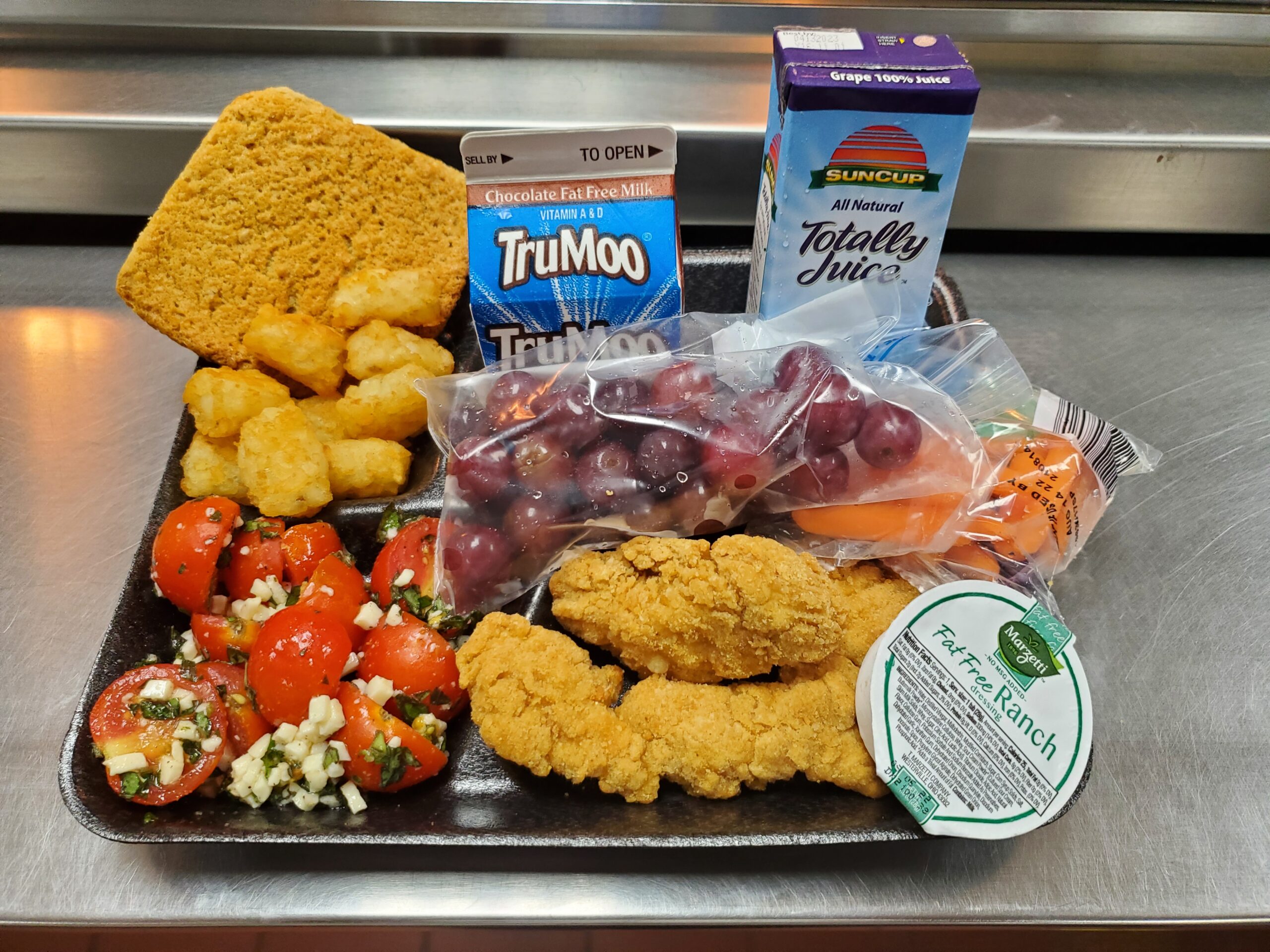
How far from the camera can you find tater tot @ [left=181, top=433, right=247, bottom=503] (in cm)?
135

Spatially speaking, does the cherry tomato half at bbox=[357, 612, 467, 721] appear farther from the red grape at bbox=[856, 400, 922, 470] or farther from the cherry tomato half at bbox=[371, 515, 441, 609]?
the red grape at bbox=[856, 400, 922, 470]

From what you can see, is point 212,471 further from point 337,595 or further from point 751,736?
point 751,736

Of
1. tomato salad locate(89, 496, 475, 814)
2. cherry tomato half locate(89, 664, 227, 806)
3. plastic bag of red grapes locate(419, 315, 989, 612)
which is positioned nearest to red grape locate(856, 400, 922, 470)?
plastic bag of red grapes locate(419, 315, 989, 612)

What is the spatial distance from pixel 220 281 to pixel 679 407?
0.89 meters

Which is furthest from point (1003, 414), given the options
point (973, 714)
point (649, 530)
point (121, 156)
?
point (121, 156)

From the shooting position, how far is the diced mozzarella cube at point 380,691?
1.12 metres

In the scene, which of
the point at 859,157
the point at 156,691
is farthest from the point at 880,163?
the point at 156,691

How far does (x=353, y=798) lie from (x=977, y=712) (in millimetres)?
857

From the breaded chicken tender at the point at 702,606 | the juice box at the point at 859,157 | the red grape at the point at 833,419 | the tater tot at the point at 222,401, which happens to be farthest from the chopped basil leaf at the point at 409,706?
the juice box at the point at 859,157

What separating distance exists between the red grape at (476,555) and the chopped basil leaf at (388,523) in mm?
184

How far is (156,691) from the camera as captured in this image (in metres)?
1.09

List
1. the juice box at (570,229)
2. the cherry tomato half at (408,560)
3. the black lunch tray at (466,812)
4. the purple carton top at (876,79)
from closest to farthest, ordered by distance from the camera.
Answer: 1. the black lunch tray at (466,812)
2. the purple carton top at (876,79)
3. the cherry tomato half at (408,560)
4. the juice box at (570,229)

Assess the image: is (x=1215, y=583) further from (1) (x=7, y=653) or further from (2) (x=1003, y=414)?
(1) (x=7, y=653)

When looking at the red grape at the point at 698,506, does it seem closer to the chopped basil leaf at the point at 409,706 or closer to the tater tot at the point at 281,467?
the chopped basil leaf at the point at 409,706
